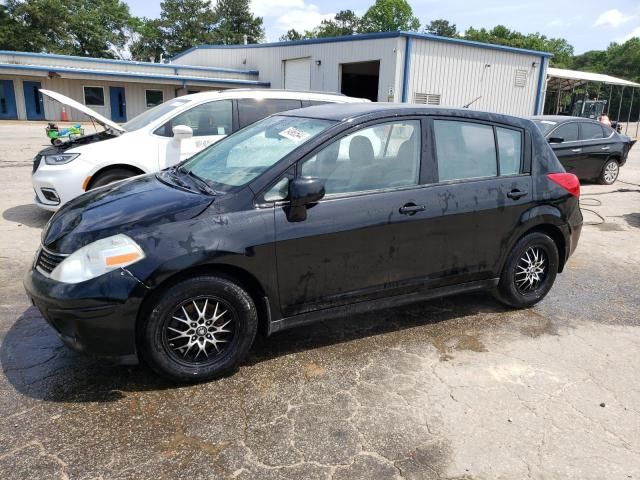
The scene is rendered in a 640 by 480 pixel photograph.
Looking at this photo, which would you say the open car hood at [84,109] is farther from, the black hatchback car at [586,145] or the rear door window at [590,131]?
the rear door window at [590,131]

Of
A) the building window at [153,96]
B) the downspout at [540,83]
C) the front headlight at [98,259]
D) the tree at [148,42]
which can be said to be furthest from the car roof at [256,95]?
the tree at [148,42]

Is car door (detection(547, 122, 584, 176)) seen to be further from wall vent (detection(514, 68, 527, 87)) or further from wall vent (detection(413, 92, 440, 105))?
wall vent (detection(514, 68, 527, 87))

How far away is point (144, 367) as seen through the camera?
3461mm

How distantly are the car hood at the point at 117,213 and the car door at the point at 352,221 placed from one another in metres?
0.61

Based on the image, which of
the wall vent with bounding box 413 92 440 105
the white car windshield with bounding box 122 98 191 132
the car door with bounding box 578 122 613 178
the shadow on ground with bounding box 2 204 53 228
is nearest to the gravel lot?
the shadow on ground with bounding box 2 204 53 228

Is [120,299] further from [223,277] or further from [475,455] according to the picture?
[475,455]

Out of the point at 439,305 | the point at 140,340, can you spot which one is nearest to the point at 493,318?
the point at 439,305

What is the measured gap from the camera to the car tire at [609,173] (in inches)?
471

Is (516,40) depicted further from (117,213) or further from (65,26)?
(117,213)

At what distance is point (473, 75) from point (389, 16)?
72469 mm

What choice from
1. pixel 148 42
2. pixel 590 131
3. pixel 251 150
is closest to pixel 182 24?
pixel 148 42

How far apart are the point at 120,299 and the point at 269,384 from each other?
1.10 metres

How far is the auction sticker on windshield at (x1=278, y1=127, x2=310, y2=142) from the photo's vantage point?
11.9 ft

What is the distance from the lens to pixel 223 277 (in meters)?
3.22
